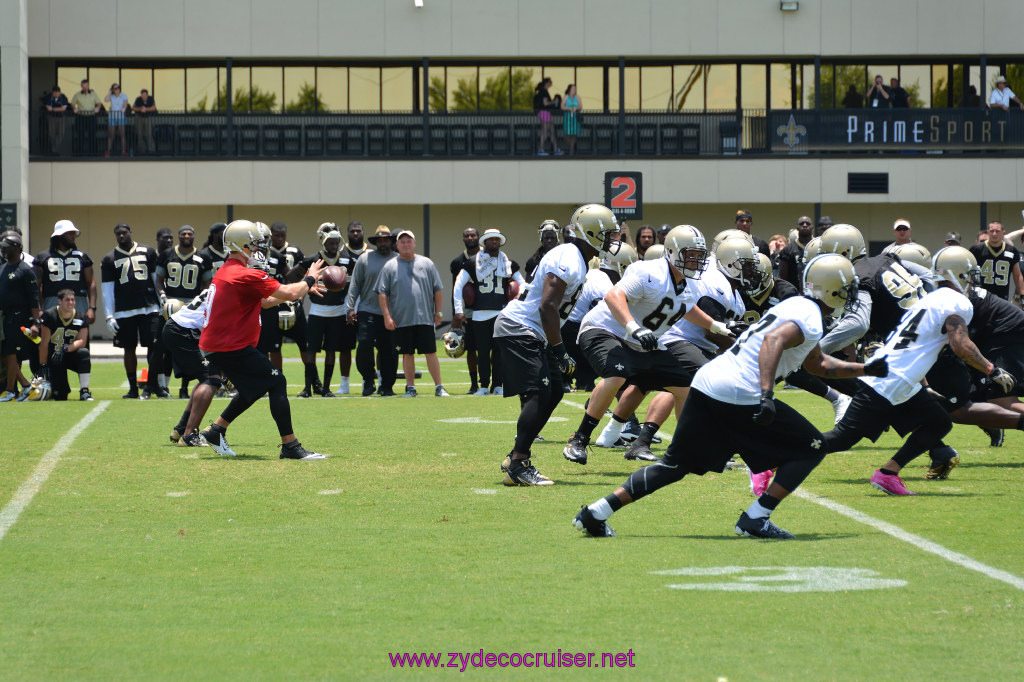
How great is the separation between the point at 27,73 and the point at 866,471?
28.6m

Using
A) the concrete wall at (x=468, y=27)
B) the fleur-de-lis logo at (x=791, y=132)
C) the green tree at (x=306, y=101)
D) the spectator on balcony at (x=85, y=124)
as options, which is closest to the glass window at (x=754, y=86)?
the concrete wall at (x=468, y=27)

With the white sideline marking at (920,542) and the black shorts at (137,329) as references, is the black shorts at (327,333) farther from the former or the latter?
the white sideline marking at (920,542)

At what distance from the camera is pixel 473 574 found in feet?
20.5

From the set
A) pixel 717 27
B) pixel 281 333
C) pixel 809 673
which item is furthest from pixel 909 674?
pixel 717 27

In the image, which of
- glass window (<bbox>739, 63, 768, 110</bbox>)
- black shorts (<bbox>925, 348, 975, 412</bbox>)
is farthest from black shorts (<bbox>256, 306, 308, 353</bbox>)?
glass window (<bbox>739, 63, 768, 110</bbox>)

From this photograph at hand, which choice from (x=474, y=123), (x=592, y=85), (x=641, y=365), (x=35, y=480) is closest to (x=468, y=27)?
(x=474, y=123)

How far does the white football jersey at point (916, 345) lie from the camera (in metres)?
8.75

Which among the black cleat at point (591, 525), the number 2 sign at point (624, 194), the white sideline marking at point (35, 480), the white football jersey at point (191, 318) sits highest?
the number 2 sign at point (624, 194)

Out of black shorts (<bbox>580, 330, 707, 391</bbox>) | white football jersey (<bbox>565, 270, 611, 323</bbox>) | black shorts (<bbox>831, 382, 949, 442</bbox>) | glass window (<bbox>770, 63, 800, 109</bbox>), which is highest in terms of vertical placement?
glass window (<bbox>770, 63, 800, 109</bbox>)

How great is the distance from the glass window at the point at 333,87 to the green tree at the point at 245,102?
124 cm

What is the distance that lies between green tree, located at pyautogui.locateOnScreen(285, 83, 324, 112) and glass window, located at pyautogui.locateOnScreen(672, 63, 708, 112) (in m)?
9.28

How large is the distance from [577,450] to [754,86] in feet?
88.5

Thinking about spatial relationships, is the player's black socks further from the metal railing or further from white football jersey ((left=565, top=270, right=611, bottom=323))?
the metal railing

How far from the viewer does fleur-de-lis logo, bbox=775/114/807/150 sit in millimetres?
34156
